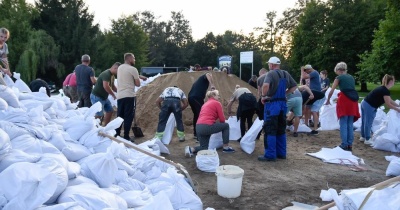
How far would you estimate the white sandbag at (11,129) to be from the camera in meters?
2.73

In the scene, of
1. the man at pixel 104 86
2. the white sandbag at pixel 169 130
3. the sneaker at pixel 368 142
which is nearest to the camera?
the man at pixel 104 86

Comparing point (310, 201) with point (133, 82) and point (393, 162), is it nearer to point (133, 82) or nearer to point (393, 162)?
point (393, 162)

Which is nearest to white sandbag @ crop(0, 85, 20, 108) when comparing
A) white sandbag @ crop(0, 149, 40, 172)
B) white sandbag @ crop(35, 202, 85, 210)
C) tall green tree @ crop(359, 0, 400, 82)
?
white sandbag @ crop(0, 149, 40, 172)

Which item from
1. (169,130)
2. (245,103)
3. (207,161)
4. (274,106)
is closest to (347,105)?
(274,106)

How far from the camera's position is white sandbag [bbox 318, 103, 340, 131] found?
7.80 metres

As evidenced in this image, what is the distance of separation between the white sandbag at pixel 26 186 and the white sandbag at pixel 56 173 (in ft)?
0.26

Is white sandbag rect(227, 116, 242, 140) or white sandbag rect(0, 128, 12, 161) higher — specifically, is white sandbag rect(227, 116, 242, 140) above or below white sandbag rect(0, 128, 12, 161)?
below

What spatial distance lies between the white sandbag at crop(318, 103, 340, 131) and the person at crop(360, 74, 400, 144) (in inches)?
52.6

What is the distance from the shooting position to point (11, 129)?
2.76 m

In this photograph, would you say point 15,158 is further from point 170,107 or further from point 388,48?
point 388,48

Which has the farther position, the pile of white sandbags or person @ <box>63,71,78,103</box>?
person @ <box>63,71,78,103</box>

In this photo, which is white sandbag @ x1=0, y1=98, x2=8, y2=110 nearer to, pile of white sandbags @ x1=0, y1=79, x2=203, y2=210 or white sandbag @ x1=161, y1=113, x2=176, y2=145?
pile of white sandbags @ x1=0, y1=79, x2=203, y2=210

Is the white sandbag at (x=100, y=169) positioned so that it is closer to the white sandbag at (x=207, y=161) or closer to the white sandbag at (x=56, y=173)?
the white sandbag at (x=56, y=173)

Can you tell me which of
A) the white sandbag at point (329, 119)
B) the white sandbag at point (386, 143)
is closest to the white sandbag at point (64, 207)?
the white sandbag at point (386, 143)
